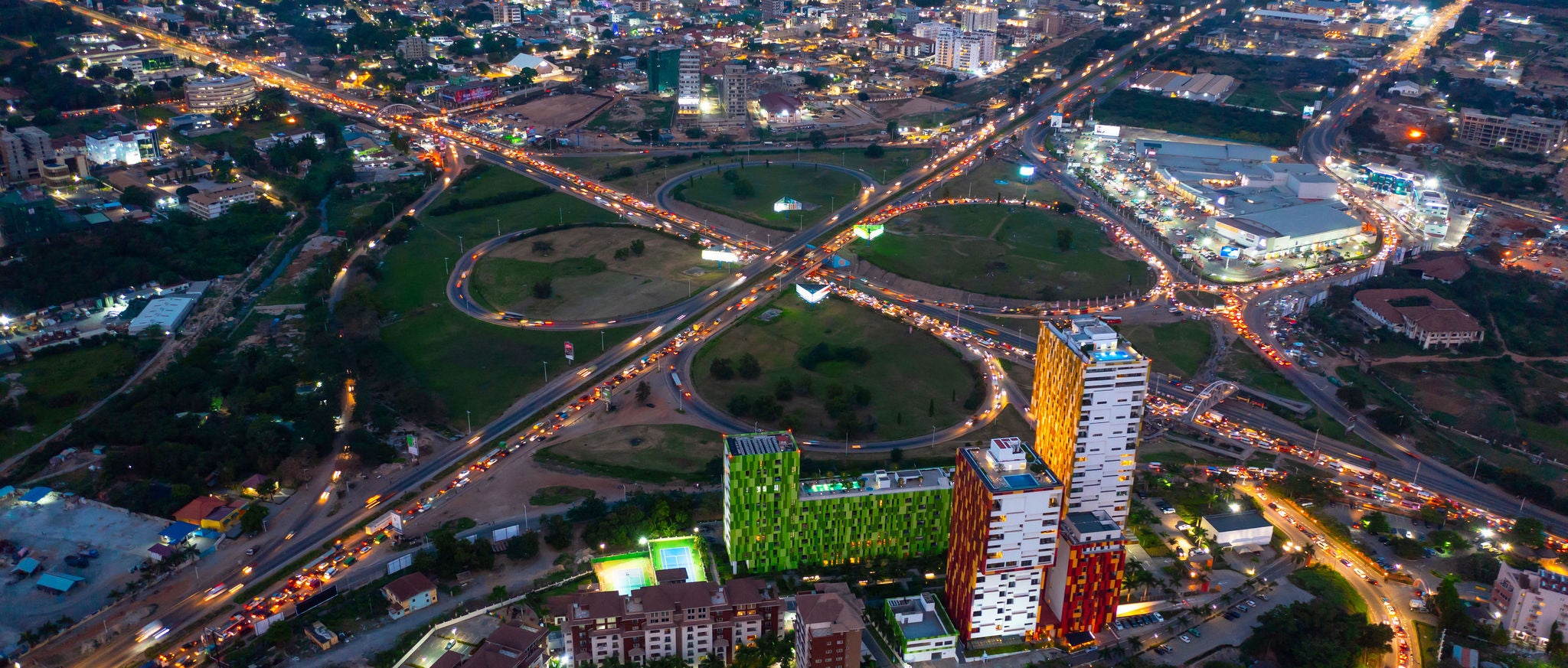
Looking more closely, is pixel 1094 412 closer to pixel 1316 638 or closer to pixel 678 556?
pixel 1316 638

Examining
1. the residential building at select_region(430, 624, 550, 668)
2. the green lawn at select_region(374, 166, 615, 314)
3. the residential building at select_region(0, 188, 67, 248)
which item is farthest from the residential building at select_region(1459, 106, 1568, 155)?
the residential building at select_region(0, 188, 67, 248)

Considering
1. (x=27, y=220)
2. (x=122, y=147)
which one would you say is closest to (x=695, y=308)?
(x=27, y=220)

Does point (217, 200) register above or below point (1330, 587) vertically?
above

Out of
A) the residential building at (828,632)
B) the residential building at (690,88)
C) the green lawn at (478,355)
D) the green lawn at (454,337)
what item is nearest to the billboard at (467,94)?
the residential building at (690,88)

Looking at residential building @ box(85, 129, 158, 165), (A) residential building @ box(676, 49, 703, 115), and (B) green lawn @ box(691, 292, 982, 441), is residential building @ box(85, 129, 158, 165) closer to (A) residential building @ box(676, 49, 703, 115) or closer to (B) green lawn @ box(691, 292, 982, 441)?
(A) residential building @ box(676, 49, 703, 115)

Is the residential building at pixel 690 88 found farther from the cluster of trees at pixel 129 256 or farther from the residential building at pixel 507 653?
the residential building at pixel 507 653

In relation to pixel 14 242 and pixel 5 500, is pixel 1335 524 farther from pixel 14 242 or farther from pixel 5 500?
pixel 14 242
